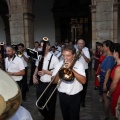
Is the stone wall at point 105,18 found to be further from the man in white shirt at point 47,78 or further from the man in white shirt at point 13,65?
the man in white shirt at point 47,78

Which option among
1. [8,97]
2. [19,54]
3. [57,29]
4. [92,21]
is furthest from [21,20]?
[8,97]

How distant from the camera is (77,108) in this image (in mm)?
2926

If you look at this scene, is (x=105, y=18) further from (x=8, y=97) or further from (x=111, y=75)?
(x=8, y=97)

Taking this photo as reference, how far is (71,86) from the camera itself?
9.27 feet

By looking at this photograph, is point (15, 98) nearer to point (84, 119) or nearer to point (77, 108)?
point (77, 108)

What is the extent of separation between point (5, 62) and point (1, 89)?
350 cm

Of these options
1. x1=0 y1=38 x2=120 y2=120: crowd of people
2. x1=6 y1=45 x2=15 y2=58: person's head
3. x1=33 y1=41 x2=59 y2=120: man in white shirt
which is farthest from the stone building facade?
x1=33 y1=41 x2=59 y2=120: man in white shirt

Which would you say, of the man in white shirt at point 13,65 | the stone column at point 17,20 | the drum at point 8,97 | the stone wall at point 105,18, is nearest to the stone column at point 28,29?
the stone column at point 17,20

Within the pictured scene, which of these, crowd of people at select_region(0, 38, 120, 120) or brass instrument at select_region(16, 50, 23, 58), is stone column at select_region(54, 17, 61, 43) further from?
crowd of people at select_region(0, 38, 120, 120)

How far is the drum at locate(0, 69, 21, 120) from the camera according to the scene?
2.94 feet

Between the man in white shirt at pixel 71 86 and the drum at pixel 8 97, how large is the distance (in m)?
1.72

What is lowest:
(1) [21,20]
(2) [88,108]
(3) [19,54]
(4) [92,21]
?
(2) [88,108]

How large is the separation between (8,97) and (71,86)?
6.34ft

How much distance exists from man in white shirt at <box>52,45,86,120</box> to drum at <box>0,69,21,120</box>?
1720 millimetres
